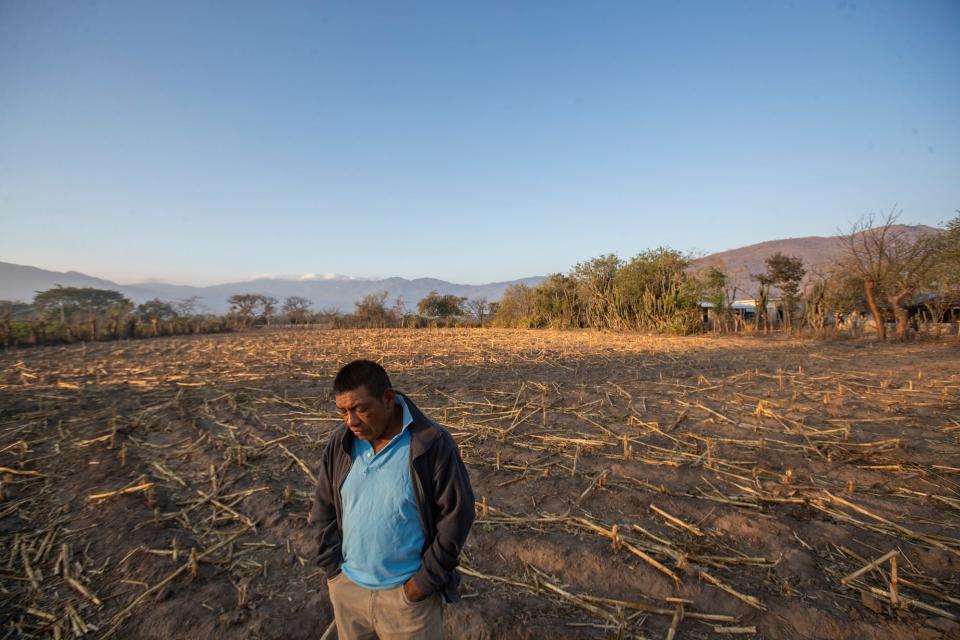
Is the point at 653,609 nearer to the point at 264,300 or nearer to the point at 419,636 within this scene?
the point at 419,636

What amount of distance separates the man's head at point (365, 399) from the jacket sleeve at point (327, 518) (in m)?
0.29

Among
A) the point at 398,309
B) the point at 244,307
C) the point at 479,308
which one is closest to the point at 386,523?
the point at 398,309

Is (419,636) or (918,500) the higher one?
(419,636)

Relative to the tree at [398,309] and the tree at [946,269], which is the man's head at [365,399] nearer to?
the tree at [946,269]

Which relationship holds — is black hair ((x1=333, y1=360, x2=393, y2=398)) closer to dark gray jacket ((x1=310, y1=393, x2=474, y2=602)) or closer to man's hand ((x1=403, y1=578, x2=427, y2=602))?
dark gray jacket ((x1=310, y1=393, x2=474, y2=602))

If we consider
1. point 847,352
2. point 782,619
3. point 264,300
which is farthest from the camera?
point 264,300

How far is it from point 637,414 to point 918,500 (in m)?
3.14

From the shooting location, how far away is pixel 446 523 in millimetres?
1751

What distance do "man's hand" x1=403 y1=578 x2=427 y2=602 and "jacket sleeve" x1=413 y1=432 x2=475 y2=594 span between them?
2cm

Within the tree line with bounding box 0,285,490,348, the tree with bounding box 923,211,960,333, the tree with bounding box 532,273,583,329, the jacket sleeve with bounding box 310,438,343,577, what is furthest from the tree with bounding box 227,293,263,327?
the tree with bounding box 923,211,960,333

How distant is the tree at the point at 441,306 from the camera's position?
3803 cm

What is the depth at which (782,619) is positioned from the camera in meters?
2.57

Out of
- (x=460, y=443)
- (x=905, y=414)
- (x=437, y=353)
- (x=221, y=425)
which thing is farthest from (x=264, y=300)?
(x=905, y=414)

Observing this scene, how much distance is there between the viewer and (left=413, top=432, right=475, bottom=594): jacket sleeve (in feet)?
5.61
